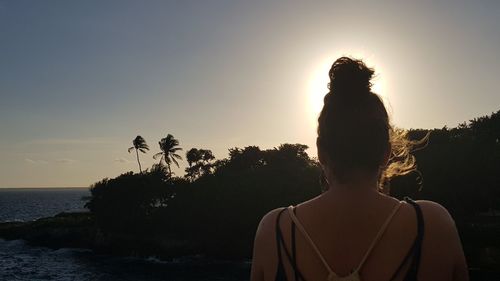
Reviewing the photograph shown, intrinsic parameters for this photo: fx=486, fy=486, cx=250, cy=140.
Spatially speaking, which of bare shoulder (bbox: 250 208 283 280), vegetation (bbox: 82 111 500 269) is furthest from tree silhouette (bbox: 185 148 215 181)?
bare shoulder (bbox: 250 208 283 280)

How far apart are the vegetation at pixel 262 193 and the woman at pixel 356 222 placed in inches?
1584

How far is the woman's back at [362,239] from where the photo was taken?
2268 millimetres

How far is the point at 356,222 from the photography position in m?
2.38

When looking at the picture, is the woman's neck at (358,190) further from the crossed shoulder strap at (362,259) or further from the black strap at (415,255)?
the black strap at (415,255)

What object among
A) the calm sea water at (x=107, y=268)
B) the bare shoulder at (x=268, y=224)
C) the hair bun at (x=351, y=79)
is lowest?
the calm sea water at (x=107, y=268)

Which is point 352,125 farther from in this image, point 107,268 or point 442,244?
point 107,268

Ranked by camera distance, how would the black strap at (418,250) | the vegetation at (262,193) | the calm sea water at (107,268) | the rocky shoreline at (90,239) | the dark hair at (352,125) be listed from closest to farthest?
1. the black strap at (418,250)
2. the dark hair at (352,125)
3. the calm sea water at (107,268)
4. the vegetation at (262,193)
5. the rocky shoreline at (90,239)

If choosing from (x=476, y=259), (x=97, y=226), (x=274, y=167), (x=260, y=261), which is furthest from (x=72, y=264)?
(x=260, y=261)

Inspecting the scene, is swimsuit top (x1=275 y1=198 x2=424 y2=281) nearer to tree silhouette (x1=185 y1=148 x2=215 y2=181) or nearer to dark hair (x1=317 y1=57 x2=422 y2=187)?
dark hair (x1=317 y1=57 x2=422 y2=187)

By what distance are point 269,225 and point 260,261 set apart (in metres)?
0.21

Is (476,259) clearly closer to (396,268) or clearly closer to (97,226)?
(396,268)

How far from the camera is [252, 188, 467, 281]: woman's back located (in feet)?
7.44

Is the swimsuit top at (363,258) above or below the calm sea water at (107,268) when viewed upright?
above

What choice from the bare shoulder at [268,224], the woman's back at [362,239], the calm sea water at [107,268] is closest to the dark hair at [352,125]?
the woman's back at [362,239]
